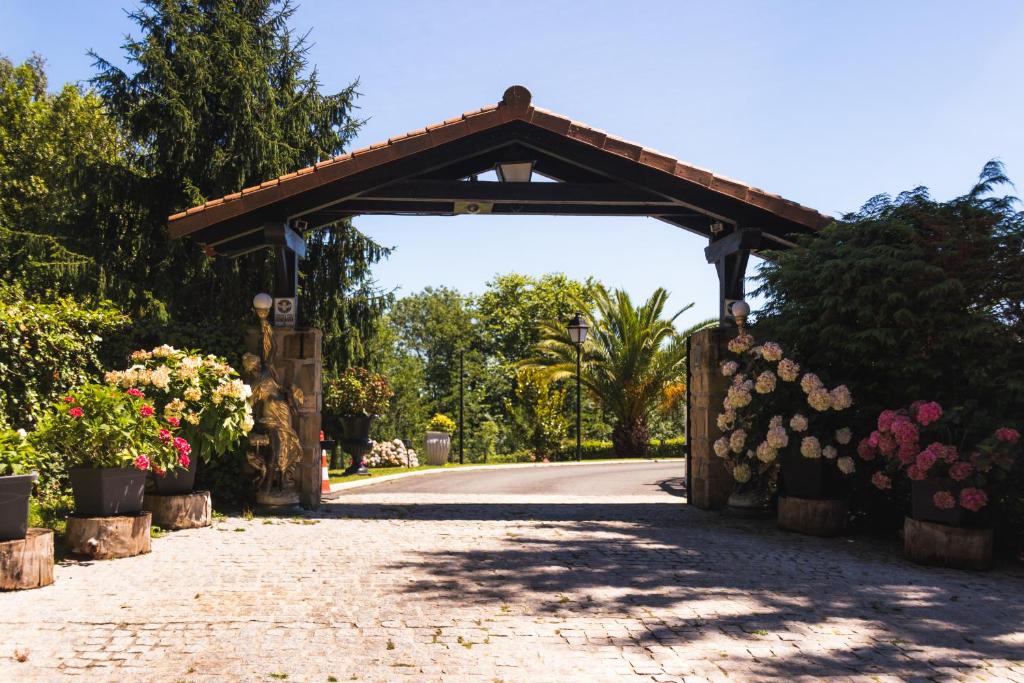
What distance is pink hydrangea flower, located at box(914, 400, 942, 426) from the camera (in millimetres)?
7449

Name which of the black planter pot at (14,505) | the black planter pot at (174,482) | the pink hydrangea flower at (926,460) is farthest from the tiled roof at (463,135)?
the black planter pot at (14,505)

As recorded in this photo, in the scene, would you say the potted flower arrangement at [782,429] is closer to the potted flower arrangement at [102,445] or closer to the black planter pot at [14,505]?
the potted flower arrangement at [102,445]

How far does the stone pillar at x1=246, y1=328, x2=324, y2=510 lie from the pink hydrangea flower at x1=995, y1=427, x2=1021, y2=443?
25.2 ft

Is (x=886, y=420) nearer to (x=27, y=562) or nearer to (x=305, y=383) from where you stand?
(x=305, y=383)

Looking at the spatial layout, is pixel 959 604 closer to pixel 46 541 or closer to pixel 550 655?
pixel 550 655

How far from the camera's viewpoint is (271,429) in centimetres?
992

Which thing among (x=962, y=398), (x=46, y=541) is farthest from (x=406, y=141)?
(x=962, y=398)

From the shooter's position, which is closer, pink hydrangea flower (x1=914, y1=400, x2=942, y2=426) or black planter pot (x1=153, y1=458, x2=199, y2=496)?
pink hydrangea flower (x1=914, y1=400, x2=942, y2=426)

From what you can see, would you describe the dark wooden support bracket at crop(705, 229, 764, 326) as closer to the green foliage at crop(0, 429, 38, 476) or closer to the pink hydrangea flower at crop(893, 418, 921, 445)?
the pink hydrangea flower at crop(893, 418, 921, 445)

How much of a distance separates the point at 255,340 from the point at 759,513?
6.87m

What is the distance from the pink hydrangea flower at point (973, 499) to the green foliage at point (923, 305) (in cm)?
94

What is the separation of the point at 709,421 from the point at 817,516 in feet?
7.00

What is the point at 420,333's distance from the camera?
55438 mm

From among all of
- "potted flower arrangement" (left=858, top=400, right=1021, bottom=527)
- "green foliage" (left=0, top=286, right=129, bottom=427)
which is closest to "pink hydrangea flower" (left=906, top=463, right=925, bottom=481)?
"potted flower arrangement" (left=858, top=400, right=1021, bottom=527)
